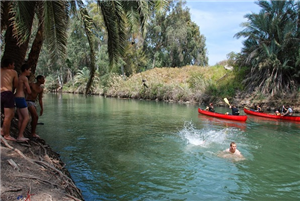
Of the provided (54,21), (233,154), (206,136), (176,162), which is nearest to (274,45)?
(206,136)

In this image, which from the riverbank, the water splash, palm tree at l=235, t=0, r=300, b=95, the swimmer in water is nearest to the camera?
the riverbank

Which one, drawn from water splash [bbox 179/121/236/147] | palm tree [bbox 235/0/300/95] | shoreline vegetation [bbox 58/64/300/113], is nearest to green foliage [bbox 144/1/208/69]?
shoreline vegetation [bbox 58/64/300/113]

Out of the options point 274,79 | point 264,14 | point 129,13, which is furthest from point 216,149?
point 264,14

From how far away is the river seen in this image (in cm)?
683

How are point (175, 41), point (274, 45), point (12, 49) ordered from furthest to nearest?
point (175, 41) → point (274, 45) → point (12, 49)

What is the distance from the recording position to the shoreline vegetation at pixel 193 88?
88.9ft

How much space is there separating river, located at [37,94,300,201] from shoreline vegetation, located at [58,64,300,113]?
12.3 meters

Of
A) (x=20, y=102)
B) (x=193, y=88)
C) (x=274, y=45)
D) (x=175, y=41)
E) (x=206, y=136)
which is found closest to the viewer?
(x=20, y=102)

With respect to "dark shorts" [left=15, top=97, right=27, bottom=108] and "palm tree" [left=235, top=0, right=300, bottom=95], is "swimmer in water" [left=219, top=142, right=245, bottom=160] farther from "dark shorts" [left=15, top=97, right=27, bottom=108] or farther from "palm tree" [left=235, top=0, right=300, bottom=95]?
"palm tree" [left=235, top=0, right=300, bottom=95]

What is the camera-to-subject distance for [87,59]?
61.5 m

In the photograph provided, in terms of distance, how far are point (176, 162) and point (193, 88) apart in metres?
27.4

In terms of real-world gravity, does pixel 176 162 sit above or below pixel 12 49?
below

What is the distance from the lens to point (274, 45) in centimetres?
2683

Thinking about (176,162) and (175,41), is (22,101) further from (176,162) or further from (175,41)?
(175,41)
